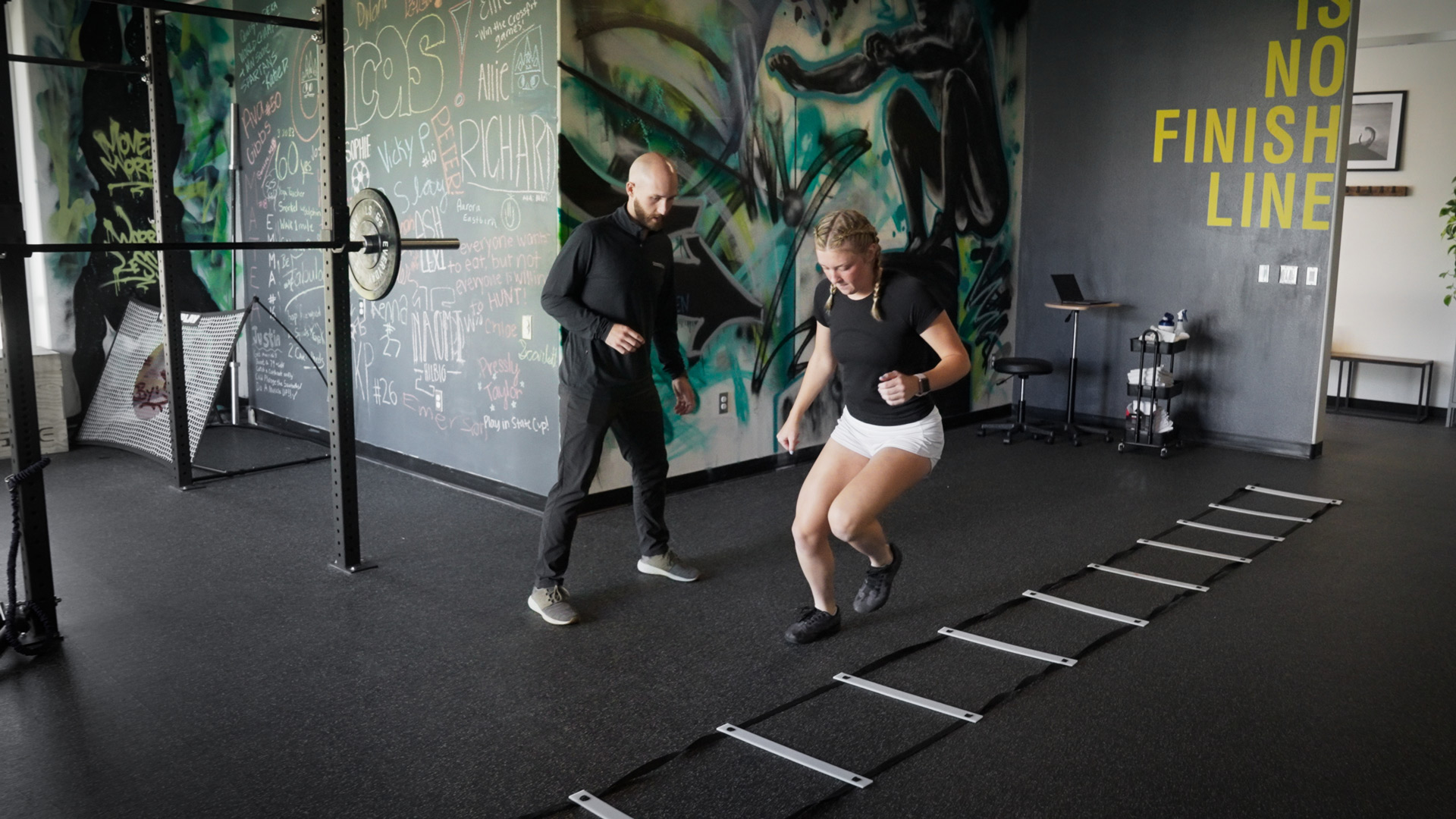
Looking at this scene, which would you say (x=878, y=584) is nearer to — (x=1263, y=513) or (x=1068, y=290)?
(x=1263, y=513)

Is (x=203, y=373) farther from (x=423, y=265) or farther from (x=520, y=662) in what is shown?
(x=520, y=662)

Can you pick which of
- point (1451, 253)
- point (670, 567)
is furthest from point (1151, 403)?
point (670, 567)

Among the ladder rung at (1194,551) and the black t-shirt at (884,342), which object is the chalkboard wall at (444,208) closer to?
the black t-shirt at (884,342)

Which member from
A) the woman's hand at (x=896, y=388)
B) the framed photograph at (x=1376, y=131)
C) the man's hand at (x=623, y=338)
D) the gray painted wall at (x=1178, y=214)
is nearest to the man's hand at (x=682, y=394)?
the man's hand at (x=623, y=338)

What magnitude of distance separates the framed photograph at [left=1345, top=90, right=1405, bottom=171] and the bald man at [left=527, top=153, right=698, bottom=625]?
6.00m

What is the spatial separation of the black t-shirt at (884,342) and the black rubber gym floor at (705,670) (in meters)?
0.76

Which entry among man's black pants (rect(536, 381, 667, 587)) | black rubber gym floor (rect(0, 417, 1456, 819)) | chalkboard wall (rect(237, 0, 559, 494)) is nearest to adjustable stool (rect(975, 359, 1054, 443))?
black rubber gym floor (rect(0, 417, 1456, 819))

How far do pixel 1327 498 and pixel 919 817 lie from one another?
3.85m

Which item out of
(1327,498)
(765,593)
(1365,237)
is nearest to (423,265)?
(765,593)

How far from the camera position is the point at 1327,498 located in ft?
17.2

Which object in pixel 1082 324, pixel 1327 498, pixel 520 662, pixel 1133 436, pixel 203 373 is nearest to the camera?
pixel 520 662

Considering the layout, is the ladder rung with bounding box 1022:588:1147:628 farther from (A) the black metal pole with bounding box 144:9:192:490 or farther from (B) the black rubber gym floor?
(A) the black metal pole with bounding box 144:9:192:490

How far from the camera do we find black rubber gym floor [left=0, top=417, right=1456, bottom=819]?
8.14 ft

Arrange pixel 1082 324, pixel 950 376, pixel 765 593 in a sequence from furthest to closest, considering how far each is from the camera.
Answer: pixel 1082 324 < pixel 765 593 < pixel 950 376
